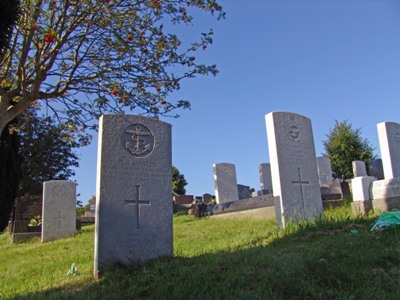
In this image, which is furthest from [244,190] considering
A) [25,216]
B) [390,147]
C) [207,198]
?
[25,216]

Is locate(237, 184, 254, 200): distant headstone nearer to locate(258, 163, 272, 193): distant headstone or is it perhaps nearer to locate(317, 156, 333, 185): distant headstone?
locate(258, 163, 272, 193): distant headstone

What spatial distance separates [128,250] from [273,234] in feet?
7.95

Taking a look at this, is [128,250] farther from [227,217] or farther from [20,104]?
[227,217]

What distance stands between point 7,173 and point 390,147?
492 inches

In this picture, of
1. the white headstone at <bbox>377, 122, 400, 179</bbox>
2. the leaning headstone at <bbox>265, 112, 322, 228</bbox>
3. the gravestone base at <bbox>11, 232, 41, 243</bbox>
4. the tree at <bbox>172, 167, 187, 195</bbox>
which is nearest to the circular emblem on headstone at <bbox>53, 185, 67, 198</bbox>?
the gravestone base at <bbox>11, 232, 41, 243</bbox>

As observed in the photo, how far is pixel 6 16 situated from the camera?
3213 mm

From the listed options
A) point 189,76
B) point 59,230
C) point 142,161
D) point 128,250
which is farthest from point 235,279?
point 59,230

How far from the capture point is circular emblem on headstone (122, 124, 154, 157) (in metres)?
5.53

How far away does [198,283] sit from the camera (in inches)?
152

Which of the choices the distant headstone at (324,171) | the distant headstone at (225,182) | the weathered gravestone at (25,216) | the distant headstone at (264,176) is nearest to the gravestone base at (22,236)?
the weathered gravestone at (25,216)

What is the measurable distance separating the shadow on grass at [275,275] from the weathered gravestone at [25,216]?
29.1 feet

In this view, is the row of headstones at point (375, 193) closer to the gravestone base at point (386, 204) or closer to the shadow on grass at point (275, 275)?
the gravestone base at point (386, 204)

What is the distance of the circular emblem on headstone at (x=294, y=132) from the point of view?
8016mm

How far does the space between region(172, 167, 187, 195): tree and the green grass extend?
2402cm
